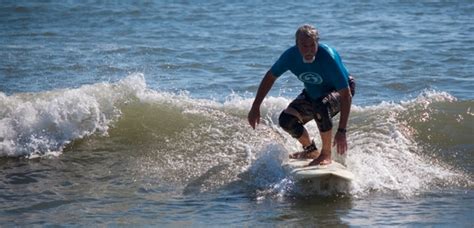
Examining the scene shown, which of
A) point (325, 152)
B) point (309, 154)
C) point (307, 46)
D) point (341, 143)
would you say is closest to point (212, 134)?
point (309, 154)

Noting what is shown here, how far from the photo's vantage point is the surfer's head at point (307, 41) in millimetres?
7531

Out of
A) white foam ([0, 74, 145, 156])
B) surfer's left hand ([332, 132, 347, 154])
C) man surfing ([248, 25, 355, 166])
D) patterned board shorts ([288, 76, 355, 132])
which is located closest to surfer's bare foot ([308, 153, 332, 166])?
man surfing ([248, 25, 355, 166])

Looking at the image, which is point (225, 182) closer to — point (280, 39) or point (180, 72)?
point (180, 72)

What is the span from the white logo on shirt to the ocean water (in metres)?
0.83

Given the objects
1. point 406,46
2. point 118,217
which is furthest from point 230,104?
point 406,46

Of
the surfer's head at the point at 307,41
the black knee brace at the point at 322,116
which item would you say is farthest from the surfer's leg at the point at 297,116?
the surfer's head at the point at 307,41

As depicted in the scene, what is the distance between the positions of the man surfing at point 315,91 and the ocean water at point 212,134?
371mm

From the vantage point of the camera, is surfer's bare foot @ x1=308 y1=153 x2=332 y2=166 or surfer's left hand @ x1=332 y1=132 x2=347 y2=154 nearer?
surfer's left hand @ x1=332 y1=132 x2=347 y2=154

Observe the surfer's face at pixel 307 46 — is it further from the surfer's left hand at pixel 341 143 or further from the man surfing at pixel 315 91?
the surfer's left hand at pixel 341 143

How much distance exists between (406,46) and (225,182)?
26.3 ft

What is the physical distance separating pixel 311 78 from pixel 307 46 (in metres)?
0.46

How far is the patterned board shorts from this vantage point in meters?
7.96

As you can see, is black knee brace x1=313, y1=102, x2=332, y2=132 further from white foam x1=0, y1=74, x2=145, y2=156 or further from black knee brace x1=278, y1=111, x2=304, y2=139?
white foam x1=0, y1=74, x2=145, y2=156

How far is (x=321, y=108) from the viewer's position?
7.95 m
